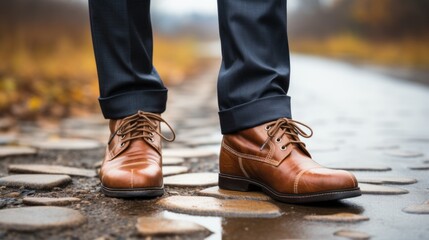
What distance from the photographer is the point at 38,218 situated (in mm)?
1339

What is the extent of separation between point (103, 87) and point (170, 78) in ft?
22.0

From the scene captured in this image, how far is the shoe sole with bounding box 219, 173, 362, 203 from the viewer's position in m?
1.53

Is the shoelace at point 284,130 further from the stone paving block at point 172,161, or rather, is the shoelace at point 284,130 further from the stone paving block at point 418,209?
the stone paving block at point 172,161

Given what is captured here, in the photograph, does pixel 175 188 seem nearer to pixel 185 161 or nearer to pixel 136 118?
pixel 136 118

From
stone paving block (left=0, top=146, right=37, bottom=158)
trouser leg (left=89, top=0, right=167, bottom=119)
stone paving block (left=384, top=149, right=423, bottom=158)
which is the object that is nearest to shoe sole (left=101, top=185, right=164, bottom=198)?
trouser leg (left=89, top=0, right=167, bottom=119)

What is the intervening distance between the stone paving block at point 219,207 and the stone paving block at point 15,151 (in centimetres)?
114

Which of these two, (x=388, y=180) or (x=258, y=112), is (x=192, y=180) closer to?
(x=258, y=112)

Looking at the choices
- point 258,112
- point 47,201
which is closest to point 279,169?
point 258,112

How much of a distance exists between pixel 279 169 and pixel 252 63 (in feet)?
1.08

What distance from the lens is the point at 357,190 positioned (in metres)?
1.55

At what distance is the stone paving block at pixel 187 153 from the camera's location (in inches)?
99.5

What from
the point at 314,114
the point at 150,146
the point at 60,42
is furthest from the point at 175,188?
the point at 60,42

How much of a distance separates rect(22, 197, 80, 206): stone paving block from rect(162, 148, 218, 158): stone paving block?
968 mm

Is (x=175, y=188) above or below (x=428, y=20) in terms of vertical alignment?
below
